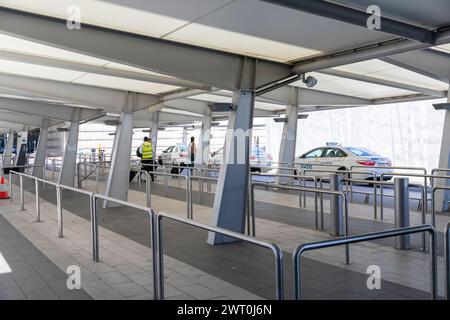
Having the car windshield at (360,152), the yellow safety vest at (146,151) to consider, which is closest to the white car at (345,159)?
the car windshield at (360,152)

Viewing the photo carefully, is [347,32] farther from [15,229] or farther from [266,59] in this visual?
[15,229]

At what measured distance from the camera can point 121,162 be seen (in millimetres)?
11531

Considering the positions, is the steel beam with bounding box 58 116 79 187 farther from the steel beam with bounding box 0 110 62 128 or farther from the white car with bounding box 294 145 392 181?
the white car with bounding box 294 145 392 181

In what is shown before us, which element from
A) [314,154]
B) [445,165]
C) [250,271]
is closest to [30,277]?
[250,271]

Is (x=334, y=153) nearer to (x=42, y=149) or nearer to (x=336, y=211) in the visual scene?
(x=336, y=211)

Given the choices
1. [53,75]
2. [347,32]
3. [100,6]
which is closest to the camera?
[100,6]

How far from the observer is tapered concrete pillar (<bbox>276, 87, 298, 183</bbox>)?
15.3 m

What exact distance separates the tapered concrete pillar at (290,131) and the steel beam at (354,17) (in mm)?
9668

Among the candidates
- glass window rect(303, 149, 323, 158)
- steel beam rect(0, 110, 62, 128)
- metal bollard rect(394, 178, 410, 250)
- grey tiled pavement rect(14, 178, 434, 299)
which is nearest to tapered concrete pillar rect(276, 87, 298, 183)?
glass window rect(303, 149, 323, 158)

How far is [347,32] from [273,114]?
1512 cm

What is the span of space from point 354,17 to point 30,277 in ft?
15.3

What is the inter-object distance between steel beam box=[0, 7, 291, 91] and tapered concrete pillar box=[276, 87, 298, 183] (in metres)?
7.87
